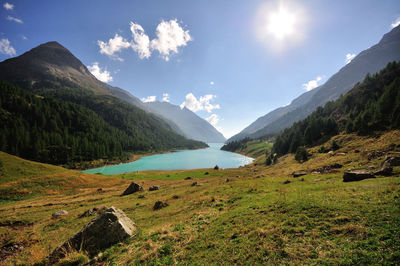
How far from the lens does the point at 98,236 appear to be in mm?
9312

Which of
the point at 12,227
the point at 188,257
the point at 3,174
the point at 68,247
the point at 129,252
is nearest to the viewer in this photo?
the point at 188,257

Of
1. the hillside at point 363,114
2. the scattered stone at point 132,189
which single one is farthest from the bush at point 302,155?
the scattered stone at point 132,189

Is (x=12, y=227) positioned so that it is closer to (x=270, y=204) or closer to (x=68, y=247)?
(x=68, y=247)

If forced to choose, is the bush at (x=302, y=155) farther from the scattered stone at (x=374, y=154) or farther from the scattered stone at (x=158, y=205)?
the scattered stone at (x=158, y=205)

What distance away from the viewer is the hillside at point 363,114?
53.5 m

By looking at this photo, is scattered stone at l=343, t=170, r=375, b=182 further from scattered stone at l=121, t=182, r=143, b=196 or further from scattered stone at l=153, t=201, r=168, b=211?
scattered stone at l=121, t=182, r=143, b=196

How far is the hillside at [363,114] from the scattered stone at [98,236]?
76.5 metres

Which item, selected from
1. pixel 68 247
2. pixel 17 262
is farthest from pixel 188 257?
pixel 17 262

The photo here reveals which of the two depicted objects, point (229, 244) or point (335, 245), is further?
point (229, 244)

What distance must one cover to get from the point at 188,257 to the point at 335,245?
6.63 metres

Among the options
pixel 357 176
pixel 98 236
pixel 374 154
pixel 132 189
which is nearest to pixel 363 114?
pixel 374 154

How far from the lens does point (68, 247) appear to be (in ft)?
28.7

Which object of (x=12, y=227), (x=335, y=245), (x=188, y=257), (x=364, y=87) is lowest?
(x=12, y=227)

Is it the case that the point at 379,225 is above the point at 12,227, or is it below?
above
